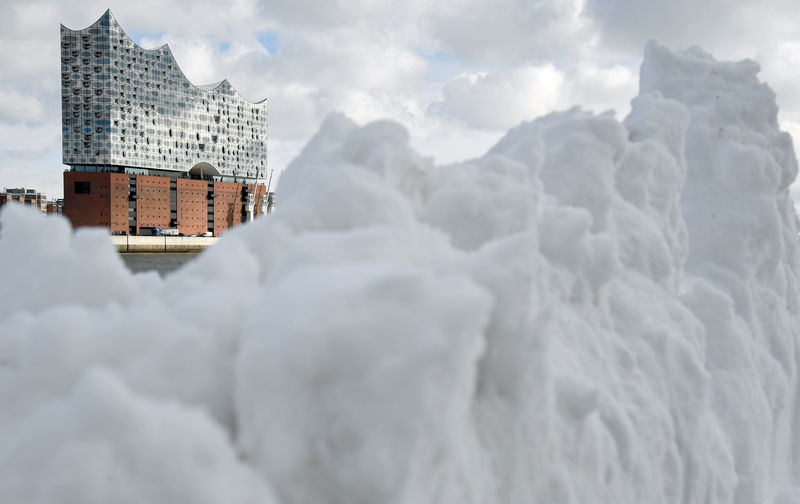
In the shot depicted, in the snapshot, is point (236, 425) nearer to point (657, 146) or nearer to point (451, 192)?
point (451, 192)

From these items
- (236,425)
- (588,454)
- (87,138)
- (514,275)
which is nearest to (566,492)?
(588,454)

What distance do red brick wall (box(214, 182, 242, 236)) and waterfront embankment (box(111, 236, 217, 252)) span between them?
5.69 metres

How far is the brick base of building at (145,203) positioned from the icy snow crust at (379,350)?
2082 inches

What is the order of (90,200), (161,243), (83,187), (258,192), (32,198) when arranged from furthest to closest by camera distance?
(32,198), (258,192), (83,187), (90,200), (161,243)

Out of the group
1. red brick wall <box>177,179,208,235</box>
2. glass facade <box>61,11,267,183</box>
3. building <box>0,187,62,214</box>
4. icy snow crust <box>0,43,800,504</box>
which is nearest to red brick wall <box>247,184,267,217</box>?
glass facade <box>61,11,267,183</box>

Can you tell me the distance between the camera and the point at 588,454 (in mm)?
2592

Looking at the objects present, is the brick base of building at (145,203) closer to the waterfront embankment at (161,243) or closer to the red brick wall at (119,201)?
the red brick wall at (119,201)

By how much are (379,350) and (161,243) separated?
6096 cm

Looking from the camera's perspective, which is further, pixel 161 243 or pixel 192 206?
pixel 192 206

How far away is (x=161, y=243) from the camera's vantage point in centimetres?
5794

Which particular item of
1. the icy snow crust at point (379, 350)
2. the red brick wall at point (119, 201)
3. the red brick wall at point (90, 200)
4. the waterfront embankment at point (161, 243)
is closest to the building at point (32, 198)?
the red brick wall at point (90, 200)

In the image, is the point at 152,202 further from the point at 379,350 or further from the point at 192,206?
the point at 379,350

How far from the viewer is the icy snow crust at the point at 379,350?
1539 millimetres

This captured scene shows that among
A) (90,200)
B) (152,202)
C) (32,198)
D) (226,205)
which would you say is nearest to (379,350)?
(152,202)
